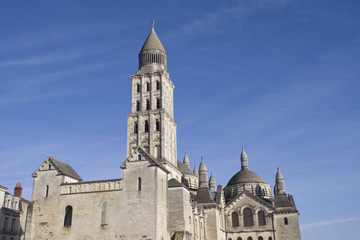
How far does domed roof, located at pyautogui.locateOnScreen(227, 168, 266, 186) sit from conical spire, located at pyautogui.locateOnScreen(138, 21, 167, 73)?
1055 inches

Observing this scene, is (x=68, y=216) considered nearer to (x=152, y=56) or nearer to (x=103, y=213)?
(x=103, y=213)

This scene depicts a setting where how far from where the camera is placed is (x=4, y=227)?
41688mm

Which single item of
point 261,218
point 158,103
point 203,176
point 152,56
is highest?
point 152,56

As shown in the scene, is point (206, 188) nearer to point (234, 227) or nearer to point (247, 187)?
point (234, 227)

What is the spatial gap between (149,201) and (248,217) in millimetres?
30394

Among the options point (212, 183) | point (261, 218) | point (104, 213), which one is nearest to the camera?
point (104, 213)

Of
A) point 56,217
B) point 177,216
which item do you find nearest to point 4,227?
point 56,217

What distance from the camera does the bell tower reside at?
49844 millimetres

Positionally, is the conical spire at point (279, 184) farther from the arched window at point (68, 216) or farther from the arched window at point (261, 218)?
the arched window at point (68, 216)

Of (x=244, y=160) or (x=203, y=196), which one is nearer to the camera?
(x=203, y=196)

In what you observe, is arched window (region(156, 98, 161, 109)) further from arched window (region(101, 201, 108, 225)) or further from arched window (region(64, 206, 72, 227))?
arched window (region(64, 206, 72, 227))

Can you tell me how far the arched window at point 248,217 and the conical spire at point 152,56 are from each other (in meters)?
25.1

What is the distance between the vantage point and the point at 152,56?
54906 mm

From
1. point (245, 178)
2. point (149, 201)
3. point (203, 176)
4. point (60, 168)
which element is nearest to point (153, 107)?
point (203, 176)
